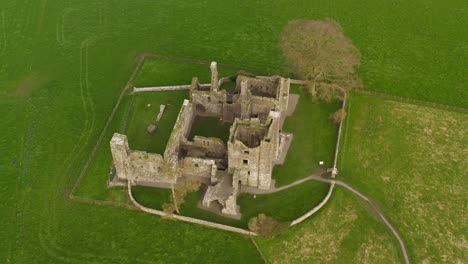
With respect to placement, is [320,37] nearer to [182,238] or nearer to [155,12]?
[155,12]

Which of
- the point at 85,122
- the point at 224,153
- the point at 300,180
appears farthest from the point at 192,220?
the point at 85,122

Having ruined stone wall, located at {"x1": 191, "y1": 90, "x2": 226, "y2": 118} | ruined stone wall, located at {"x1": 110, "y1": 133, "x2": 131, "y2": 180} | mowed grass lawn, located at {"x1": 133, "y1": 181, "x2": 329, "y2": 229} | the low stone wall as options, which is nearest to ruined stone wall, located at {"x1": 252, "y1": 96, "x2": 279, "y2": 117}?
ruined stone wall, located at {"x1": 191, "y1": 90, "x2": 226, "y2": 118}

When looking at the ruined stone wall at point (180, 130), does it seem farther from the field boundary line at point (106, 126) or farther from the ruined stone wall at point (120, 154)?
the field boundary line at point (106, 126)

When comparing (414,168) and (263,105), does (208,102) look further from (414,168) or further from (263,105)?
(414,168)

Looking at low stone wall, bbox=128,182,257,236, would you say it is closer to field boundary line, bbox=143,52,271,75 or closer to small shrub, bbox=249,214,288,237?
small shrub, bbox=249,214,288,237

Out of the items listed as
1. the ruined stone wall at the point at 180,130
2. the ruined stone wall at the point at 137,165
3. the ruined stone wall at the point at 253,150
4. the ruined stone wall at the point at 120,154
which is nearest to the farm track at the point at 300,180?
the ruined stone wall at the point at 253,150

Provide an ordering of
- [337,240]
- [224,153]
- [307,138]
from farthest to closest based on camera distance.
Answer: [307,138] < [224,153] < [337,240]
